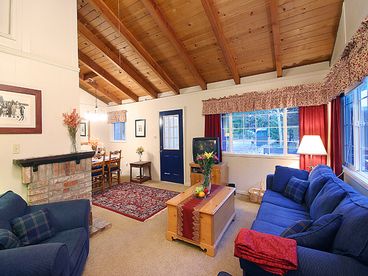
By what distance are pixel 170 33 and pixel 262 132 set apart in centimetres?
270

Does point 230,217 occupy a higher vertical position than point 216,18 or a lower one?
lower

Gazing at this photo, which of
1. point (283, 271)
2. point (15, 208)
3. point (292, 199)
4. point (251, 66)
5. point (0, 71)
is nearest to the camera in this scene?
point (283, 271)

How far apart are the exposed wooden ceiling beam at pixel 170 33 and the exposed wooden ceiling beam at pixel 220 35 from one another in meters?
0.74

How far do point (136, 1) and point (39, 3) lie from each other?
1323 mm

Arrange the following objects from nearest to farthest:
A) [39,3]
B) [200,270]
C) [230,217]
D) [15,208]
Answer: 1. [15,208]
2. [200,270]
3. [39,3]
4. [230,217]

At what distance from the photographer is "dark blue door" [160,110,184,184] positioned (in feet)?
16.4

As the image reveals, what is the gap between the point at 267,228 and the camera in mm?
1781

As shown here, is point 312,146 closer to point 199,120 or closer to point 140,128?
point 199,120

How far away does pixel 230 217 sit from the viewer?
9.14ft

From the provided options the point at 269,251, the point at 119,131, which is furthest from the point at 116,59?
the point at 269,251

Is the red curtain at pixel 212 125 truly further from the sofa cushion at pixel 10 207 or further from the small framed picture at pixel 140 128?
the sofa cushion at pixel 10 207

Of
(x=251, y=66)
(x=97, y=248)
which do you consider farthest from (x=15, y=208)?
(x=251, y=66)

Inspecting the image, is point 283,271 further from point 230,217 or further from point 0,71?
point 0,71

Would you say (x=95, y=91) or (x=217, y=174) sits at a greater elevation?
(x=95, y=91)
